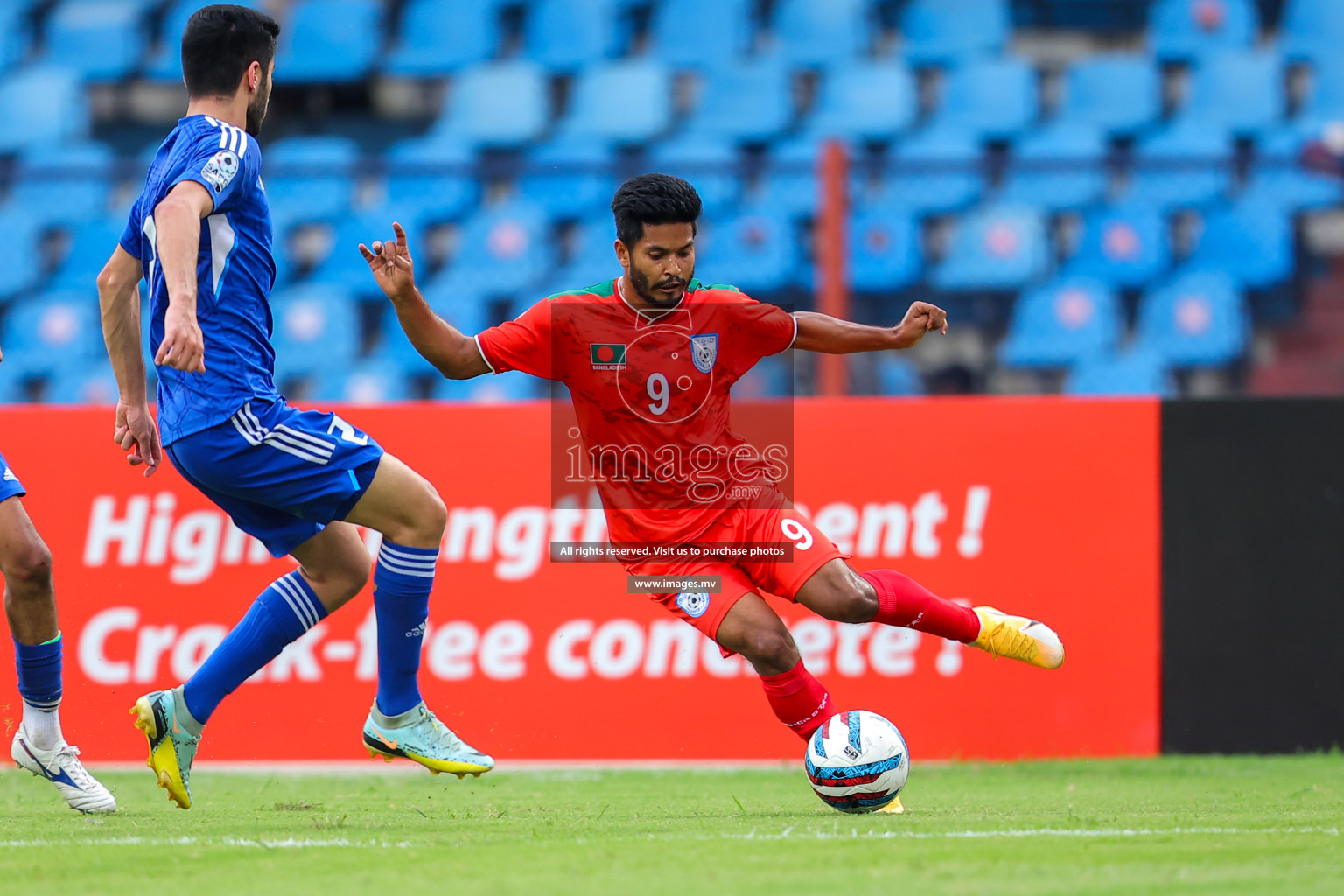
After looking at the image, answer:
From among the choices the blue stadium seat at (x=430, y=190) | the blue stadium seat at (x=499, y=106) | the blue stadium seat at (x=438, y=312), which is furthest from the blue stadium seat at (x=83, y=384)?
the blue stadium seat at (x=499, y=106)

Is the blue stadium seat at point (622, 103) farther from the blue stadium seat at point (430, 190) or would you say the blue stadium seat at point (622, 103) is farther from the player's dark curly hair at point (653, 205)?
the player's dark curly hair at point (653, 205)

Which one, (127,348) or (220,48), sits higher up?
(220,48)

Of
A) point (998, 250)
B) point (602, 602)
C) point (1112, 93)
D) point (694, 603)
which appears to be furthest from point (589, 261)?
point (694, 603)

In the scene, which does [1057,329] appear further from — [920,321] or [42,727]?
[42,727]

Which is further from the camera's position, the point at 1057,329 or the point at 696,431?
the point at 1057,329

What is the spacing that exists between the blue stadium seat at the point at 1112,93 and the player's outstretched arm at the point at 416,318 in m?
9.18

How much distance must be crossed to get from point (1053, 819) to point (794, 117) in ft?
30.5

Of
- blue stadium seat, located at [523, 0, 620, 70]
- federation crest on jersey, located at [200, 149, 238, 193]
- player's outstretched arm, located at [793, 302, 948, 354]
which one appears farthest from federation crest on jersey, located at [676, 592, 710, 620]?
blue stadium seat, located at [523, 0, 620, 70]

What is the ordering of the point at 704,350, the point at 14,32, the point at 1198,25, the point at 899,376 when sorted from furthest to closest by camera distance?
the point at 14,32
the point at 1198,25
the point at 899,376
the point at 704,350

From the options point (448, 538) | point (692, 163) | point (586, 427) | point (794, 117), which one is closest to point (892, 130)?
point (794, 117)

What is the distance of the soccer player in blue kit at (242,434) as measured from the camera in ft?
13.0

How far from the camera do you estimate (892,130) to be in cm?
1226

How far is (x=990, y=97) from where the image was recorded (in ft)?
40.7

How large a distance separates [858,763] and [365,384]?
21.5ft
